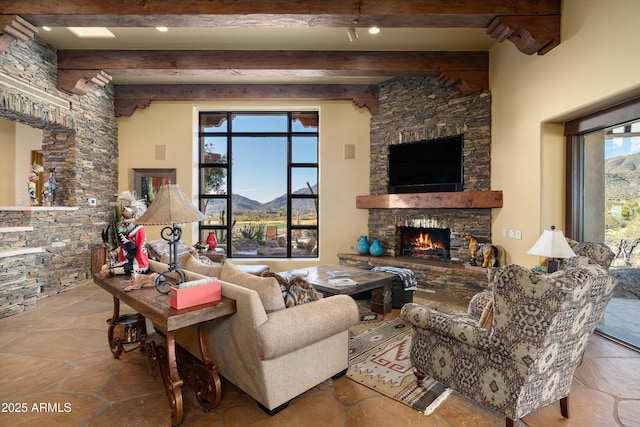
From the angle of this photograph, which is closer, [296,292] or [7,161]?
[296,292]

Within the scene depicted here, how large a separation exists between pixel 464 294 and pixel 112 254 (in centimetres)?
458

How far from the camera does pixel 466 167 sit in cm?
511

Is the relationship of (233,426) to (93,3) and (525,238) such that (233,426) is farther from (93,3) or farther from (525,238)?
(93,3)

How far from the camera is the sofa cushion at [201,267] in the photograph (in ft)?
8.50

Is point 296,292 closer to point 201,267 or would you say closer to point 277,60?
point 201,267

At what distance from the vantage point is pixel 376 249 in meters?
5.94

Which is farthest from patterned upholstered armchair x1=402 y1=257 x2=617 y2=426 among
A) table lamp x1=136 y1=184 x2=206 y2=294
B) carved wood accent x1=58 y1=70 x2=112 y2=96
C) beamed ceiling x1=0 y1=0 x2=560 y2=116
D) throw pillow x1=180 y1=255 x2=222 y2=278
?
carved wood accent x1=58 y1=70 x2=112 y2=96

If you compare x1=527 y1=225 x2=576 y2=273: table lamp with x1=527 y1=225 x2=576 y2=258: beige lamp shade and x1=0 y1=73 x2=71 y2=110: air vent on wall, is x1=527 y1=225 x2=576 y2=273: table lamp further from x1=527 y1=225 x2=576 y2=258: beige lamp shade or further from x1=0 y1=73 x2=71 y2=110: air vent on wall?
x1=0 y1=73 x2=71 y2=110: air vent on wall

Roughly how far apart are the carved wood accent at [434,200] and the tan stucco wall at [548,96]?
7.5 inches

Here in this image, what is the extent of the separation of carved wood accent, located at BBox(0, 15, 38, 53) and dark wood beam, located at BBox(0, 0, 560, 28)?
84mm

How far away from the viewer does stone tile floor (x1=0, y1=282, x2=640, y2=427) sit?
2059 mm

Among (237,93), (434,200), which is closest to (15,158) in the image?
(237,93)

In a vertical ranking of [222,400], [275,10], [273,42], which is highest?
[273,42]

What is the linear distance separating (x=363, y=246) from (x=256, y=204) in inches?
96.1
